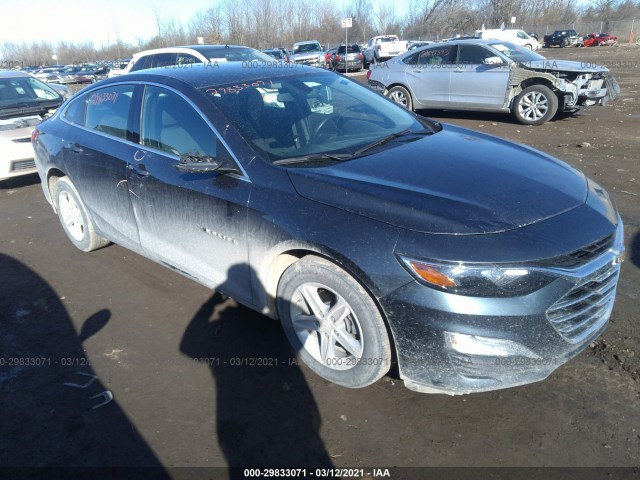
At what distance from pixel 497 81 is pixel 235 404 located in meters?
9.50

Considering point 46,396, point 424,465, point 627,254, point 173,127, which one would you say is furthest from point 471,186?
point 46,396

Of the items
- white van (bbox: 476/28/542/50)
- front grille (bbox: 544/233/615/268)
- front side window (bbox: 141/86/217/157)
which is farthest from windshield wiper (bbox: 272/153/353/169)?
white van (bbox: 476/28/542/50)

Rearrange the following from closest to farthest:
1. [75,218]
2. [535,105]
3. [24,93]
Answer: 1. [75,218]
2. [24,93]
3. [535,105]

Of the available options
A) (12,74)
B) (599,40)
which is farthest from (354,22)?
(12,74)

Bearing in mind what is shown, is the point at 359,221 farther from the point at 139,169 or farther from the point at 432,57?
the point at 432,57

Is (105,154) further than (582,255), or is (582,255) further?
(105,154)

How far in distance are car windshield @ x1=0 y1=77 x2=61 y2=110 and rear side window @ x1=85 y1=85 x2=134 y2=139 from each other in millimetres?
4651

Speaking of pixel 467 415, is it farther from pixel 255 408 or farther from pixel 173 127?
pixel 173 127

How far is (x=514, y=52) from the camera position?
34.9 ft

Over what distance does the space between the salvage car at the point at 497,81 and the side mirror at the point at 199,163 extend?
8.81m

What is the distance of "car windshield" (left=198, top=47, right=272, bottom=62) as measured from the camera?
32.5ft

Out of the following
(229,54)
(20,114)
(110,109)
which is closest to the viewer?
(110,109)

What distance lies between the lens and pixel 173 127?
3465 mm

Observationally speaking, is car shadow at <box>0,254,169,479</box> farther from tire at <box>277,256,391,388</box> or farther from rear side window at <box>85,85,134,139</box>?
rear side window at <box>85,85,134,139</box>
